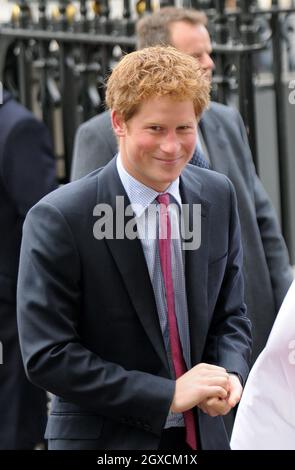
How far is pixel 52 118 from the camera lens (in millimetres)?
6762

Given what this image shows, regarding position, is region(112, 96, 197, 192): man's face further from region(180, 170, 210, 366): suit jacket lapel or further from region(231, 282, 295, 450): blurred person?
region(231, 282, 295, 450): blurred person

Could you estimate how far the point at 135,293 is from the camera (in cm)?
321

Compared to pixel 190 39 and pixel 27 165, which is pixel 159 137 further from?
pixel 27 165

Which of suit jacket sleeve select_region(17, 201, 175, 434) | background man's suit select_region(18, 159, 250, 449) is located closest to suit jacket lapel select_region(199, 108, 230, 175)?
background man's suit select_region(18, 159, 250, 449)

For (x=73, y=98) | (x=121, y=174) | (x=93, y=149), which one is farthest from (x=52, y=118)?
(x=121, y=174)

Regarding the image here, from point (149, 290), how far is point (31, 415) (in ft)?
8.00

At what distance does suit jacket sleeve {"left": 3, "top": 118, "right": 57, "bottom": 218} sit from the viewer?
5254 millimetres

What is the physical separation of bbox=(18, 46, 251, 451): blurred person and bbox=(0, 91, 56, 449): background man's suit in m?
1.94

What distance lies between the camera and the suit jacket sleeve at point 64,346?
10.2ft

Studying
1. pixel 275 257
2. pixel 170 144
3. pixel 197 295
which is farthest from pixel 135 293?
pixel 275 257

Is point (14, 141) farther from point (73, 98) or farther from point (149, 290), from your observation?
point (149, 290)

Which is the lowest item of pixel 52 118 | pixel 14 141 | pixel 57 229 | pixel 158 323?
Result: pixel 52 118

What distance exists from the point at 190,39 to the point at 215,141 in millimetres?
418

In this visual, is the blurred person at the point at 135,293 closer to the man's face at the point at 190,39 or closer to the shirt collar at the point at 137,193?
the shirt collar at the point at 137,193
